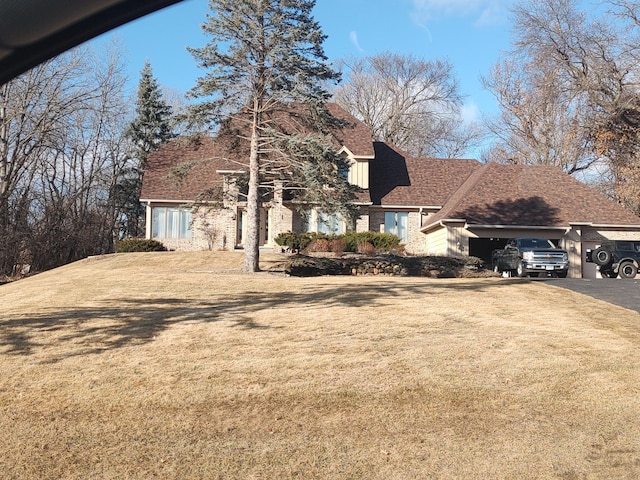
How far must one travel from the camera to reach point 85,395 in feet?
25.0

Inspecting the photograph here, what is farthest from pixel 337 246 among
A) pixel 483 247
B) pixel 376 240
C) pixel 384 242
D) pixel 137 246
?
pixel 137 246

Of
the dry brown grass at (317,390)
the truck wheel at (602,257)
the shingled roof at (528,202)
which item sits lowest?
the dry brown grass at (317,390)

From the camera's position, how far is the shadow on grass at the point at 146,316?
10.1m

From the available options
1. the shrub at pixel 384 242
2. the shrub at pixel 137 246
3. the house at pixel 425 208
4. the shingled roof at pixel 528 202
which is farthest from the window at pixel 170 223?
the shingled roof at pixel 528 202

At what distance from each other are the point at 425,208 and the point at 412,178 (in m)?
2.85

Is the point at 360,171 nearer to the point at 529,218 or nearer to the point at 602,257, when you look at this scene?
the point at 529,218

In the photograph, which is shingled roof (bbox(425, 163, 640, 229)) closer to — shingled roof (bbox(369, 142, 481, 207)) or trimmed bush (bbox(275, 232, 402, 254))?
shingled roof (bbox(369, 142, 481, 207))

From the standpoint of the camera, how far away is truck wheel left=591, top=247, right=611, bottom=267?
23.8 m

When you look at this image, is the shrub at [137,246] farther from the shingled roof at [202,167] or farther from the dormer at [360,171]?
the dormer at [360,171]

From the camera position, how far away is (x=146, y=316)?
39.9ft

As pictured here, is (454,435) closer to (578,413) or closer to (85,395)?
(578,413)

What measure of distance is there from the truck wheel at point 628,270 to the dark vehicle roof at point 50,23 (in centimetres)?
2511

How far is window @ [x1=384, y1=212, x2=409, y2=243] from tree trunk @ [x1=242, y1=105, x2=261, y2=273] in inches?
502

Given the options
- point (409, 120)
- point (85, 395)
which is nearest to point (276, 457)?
point (85, 395)
